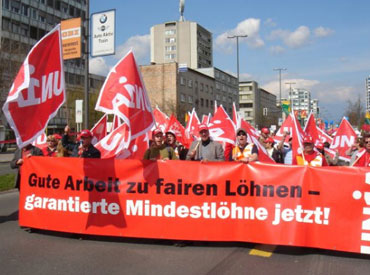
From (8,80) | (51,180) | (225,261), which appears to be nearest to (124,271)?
(225,261)

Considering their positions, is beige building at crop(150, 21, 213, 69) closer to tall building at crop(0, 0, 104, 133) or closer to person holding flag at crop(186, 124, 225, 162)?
tall building at crop(0, 0, 104, 133)

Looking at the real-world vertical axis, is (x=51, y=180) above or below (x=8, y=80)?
below

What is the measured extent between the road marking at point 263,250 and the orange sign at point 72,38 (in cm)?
829

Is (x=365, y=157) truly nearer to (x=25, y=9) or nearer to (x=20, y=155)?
(x=20, y=155)

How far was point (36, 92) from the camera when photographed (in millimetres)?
6004

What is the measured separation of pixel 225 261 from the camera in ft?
16.7

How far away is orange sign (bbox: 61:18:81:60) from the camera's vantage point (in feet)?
39.1

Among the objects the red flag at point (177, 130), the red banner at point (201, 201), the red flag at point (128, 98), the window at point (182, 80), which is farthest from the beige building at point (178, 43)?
the red banner at point (201, 201)

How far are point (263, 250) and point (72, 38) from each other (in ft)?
29.8

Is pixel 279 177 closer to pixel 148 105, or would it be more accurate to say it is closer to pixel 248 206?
pixel 248 206

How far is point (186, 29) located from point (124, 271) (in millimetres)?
105133

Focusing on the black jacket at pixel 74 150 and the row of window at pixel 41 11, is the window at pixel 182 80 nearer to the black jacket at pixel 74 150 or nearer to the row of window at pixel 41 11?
the row of window at pixel 41 11

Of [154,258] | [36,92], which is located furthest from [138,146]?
[154,258]

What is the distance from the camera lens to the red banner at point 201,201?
17.5 feet
